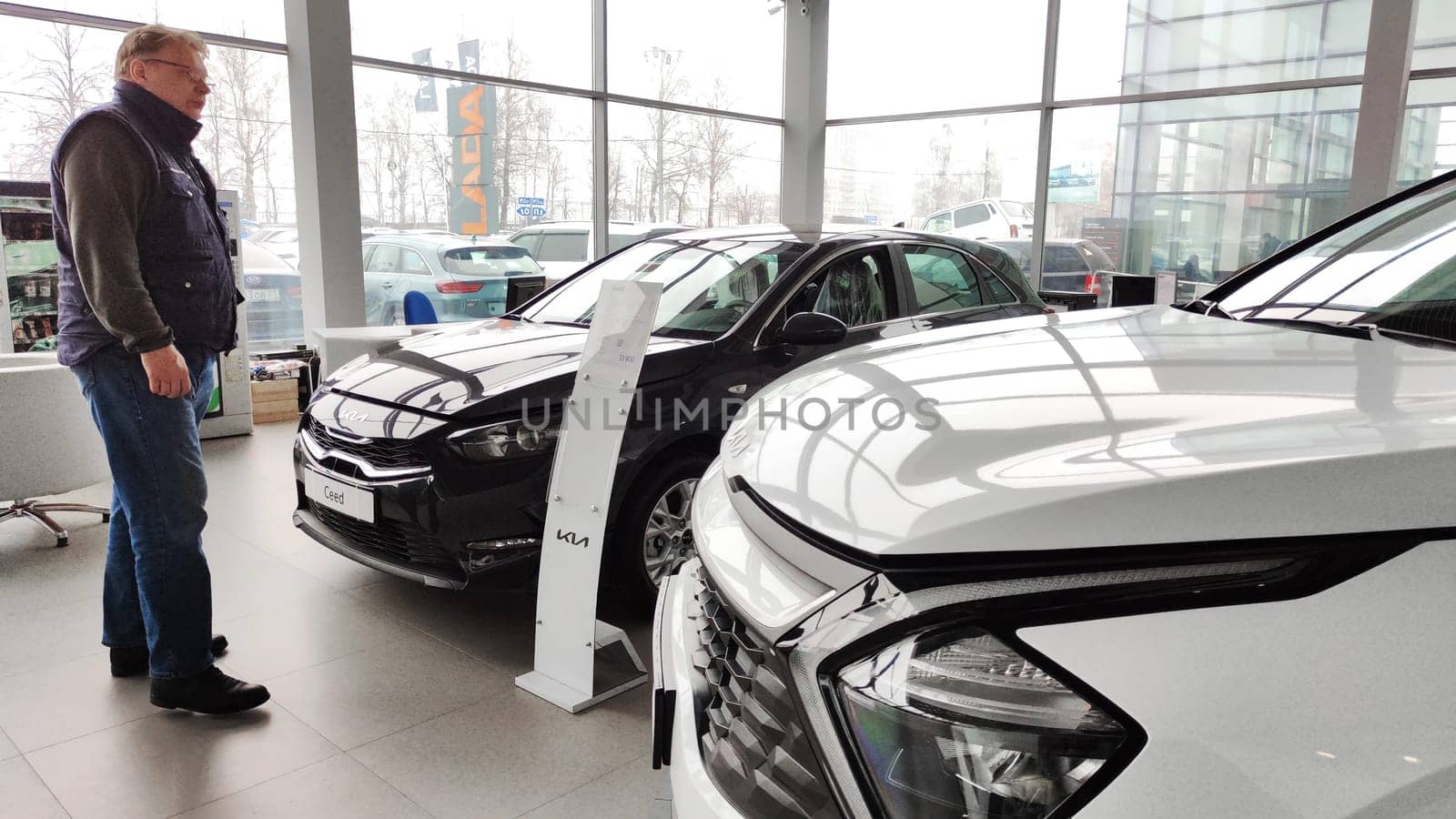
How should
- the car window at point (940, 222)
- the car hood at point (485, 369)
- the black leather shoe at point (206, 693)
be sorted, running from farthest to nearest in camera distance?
the car window at point (940, 222) < the car hood at point (485, 369) < the black leather shoe at point (206, 693)

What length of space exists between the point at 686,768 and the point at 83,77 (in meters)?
7.12

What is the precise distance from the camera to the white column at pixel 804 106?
1070cm

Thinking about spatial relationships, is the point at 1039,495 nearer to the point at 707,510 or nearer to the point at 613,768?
the point at 707,510

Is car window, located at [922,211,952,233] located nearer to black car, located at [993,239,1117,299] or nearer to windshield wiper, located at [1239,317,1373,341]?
black car, located at [993,239,1117,299]

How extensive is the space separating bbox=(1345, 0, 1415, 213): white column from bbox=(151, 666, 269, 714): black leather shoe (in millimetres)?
8178

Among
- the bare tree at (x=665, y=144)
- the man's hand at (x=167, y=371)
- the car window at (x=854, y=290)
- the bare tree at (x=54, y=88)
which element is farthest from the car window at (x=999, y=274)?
the bare tree at (x=665, y=144)

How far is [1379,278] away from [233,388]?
19.3 ft

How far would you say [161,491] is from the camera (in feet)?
7.04

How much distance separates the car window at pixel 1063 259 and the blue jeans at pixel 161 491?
8.66 metres

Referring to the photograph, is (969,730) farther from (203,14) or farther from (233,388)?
(203,14)

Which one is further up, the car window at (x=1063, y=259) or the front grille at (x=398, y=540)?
the car window at (x=1063, y=259)

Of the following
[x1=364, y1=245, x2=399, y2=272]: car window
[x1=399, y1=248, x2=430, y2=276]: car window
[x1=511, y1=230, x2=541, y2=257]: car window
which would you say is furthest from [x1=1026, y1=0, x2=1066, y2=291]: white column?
[x1=364, y1=245, x2=399, y2=272]: car window

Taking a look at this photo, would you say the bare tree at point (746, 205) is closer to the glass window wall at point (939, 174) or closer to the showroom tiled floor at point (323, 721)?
the glass window wall at point (939, 174)

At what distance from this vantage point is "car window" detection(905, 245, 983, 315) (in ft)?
11.9
